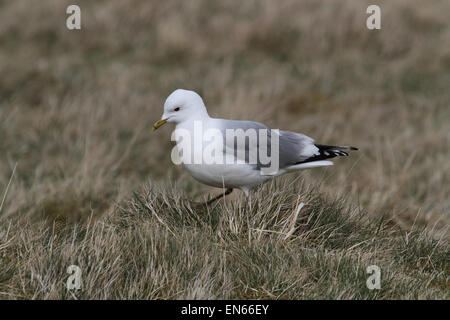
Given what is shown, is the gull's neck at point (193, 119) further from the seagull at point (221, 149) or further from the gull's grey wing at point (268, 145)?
the gull's grey wing at point (268, 145)

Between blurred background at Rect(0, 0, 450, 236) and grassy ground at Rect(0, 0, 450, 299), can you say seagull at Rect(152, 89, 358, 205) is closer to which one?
grassy ground at Rect(0, 0, 450, 299)

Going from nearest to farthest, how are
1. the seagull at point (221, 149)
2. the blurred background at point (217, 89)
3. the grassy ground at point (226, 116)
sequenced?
the grassy ground at point (226, 116) → the seagull at point (221, 149) → the blurred background at point (217, 89)

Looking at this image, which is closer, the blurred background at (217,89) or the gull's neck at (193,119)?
the gull's neck at (193,119)

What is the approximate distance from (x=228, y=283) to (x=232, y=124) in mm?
1113

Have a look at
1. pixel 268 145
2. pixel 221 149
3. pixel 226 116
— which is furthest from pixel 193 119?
pixel 226 116

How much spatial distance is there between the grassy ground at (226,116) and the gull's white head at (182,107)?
45 cm

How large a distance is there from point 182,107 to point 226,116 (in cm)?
346

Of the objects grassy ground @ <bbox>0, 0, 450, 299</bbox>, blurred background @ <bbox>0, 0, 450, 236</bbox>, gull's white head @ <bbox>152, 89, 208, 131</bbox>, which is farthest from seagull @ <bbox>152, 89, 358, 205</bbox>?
blurred background @ <bbox>0, 0, 450, 236</bbox>

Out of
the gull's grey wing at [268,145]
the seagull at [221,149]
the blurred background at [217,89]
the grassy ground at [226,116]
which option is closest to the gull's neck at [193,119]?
the seagull at [221,149]

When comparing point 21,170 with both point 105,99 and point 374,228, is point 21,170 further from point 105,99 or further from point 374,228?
point 374,228

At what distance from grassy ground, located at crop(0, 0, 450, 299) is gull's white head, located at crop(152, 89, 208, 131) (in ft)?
1.49

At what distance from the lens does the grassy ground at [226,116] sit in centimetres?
312
